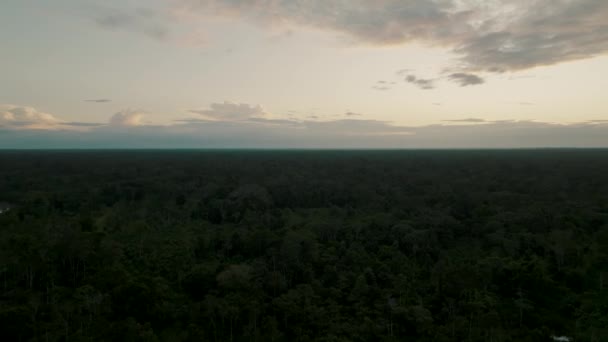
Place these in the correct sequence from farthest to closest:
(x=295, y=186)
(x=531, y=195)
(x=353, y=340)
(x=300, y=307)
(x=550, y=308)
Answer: (x=295, y=186)
(x=531, y=195)
(x=550, y=308)
(x=300, y=307)
(x=353, y=340)

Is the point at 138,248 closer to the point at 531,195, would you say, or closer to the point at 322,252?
the point at 322,252

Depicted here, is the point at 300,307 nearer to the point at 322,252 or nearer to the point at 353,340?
the point at 353,340

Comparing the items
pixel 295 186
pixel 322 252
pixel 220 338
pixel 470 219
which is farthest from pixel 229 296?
pixel 295 186

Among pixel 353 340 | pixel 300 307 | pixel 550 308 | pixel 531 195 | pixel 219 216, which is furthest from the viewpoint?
pixel 531 195

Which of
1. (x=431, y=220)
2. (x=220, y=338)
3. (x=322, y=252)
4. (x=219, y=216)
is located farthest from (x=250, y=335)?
(x=219, y=216)

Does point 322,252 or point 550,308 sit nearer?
point 550,308

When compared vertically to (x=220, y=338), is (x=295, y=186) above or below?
above
